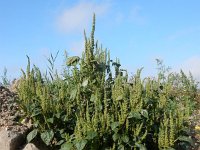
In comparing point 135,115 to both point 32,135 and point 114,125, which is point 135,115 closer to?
point 114,125

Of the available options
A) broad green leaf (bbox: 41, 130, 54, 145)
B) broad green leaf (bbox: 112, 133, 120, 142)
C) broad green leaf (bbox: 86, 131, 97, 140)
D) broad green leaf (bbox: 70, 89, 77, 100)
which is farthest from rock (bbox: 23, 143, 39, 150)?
broad green leaf (bbox: 112, 133, 120, 142)

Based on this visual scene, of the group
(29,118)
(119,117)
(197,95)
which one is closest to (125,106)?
(119,117)

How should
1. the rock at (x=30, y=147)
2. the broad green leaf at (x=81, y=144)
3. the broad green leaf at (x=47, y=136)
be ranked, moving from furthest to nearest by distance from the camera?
1. the rock at (x=30, y=147)
2. the broad green leaf at (x=47, y=136)
3. the broad green leaf at (x=81, y=144)

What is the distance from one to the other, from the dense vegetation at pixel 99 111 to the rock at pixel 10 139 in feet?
0.73

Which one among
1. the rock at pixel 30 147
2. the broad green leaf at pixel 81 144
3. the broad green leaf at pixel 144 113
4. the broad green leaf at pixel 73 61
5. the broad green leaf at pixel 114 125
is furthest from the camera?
the broad green leaf at pixel 73 61

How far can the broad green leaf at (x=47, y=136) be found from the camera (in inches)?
197

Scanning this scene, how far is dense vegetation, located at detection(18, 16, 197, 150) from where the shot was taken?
4.77 meters

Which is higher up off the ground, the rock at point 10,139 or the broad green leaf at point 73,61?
the broad green leaf at point 73,61

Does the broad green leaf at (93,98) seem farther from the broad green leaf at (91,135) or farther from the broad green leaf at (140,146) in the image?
the broad green leaf at (140,146)

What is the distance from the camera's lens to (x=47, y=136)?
16.5 ft

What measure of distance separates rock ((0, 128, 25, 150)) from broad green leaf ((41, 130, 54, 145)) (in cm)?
40

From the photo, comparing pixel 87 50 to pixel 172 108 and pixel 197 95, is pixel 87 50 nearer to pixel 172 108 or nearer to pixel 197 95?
pixel 172 108

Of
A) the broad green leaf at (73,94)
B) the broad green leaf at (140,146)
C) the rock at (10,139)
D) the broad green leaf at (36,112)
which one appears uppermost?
the broad green leaf at (73,94)

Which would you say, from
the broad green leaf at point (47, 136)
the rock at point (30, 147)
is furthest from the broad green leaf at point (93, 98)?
the rock at point (30, 147)
